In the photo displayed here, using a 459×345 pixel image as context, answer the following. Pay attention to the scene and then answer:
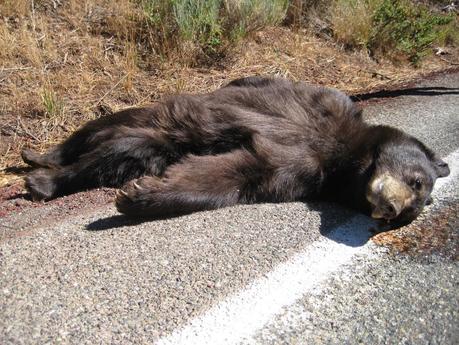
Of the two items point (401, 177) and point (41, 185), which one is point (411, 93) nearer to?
point (401, 177)

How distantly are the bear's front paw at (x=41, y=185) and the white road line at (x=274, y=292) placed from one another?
5.71 ft

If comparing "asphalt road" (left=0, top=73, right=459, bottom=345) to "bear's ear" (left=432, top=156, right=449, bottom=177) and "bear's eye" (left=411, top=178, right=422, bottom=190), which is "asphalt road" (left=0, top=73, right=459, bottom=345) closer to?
"bear's eye" (left=411, top=178, right=422, bottom=190)

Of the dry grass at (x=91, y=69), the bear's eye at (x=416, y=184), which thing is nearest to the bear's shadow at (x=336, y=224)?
the bear's eye at (x=416, y=184)

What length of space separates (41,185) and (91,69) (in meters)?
2.20

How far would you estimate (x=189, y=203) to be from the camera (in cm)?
294

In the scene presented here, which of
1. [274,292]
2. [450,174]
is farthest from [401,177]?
[274,292]

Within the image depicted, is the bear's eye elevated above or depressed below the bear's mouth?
below

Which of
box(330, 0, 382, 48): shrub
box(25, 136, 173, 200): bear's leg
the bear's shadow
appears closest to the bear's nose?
the bear's shadow

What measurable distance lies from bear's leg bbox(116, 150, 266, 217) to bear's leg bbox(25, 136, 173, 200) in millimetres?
280

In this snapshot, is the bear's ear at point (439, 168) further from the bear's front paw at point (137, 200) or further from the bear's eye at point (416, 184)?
the bear's front paw at point (137, 200)

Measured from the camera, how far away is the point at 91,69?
5.34 metres

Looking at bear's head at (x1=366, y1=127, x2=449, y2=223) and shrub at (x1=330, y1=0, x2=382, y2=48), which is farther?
shrub at (x1=330, y1=0, x2=382, y2=48)

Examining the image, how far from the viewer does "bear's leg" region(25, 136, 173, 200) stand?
3385 millimetres

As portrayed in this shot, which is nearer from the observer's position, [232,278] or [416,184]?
[232,278]
